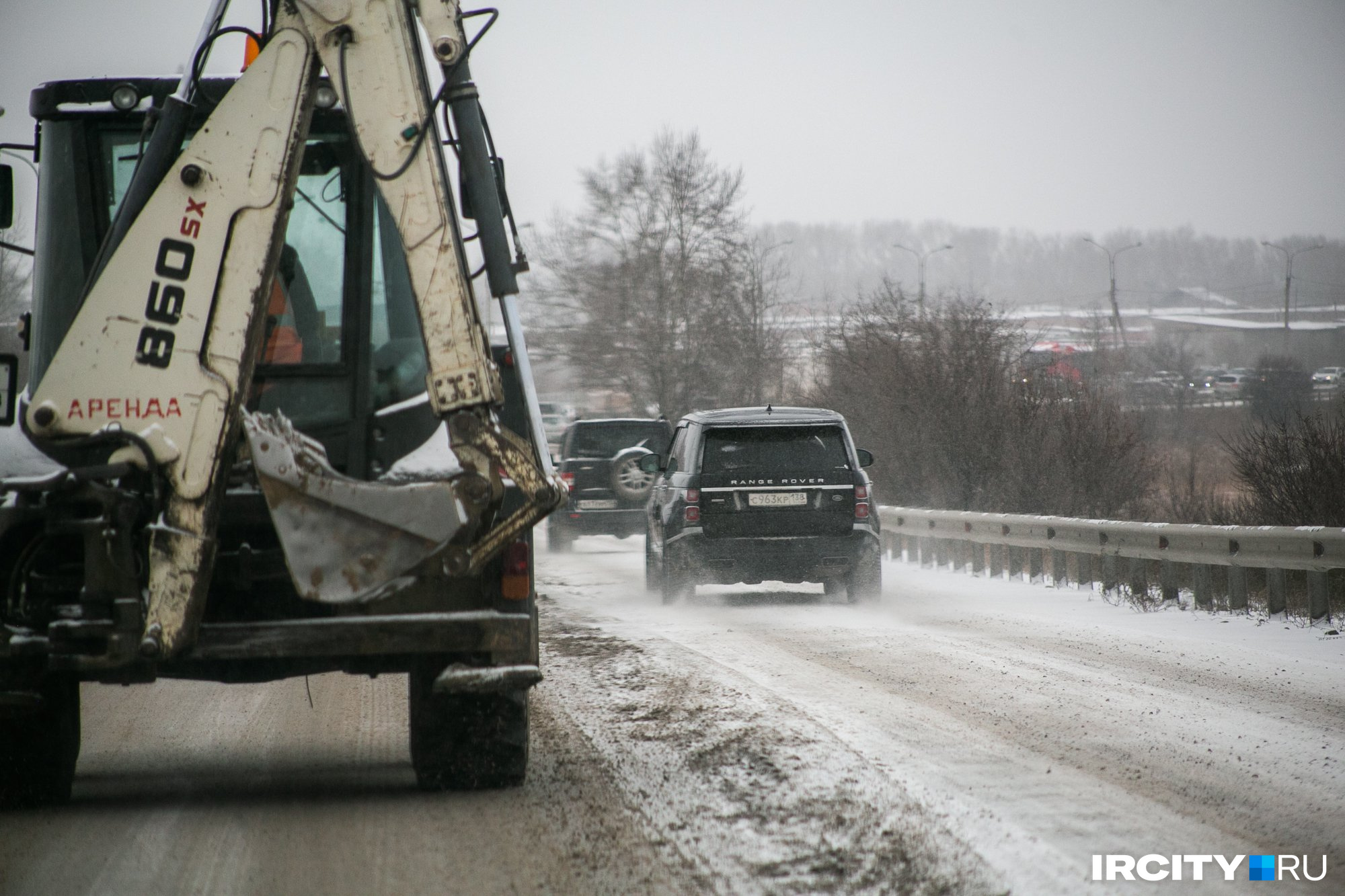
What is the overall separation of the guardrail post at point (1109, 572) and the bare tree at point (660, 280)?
30973mm

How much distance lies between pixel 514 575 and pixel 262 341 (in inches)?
50.4

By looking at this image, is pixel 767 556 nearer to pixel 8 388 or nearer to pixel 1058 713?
pixel 1058 713

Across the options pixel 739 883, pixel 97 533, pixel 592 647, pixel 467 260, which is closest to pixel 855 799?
pixel 739 883

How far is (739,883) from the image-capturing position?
14.9ft

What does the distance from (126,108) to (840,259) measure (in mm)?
113706

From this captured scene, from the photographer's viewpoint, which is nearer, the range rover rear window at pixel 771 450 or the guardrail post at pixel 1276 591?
the guardrail post at pixel 1276 591

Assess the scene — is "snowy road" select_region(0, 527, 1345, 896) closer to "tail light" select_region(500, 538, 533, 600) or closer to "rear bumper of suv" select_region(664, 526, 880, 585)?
"tail light" select_region(500, 538, 533, 600)

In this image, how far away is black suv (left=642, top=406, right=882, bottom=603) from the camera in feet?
43.8

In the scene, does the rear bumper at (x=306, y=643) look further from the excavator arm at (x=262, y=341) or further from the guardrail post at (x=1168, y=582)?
the guardrail post at (x=1168, y=582)

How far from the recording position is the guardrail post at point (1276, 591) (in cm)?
1166

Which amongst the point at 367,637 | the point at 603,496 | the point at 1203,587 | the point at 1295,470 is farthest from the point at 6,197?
the point at 603,496

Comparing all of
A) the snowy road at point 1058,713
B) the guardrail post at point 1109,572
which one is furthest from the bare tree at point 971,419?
the snowy road at point 1058,713

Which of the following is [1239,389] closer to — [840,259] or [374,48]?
[374,48]

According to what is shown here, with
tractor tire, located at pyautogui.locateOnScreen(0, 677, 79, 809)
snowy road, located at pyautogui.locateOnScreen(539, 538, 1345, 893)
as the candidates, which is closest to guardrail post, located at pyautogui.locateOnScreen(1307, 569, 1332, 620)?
snowy road, located at pyautogui.locateOnScreen(539, 538, 1345, 893)
